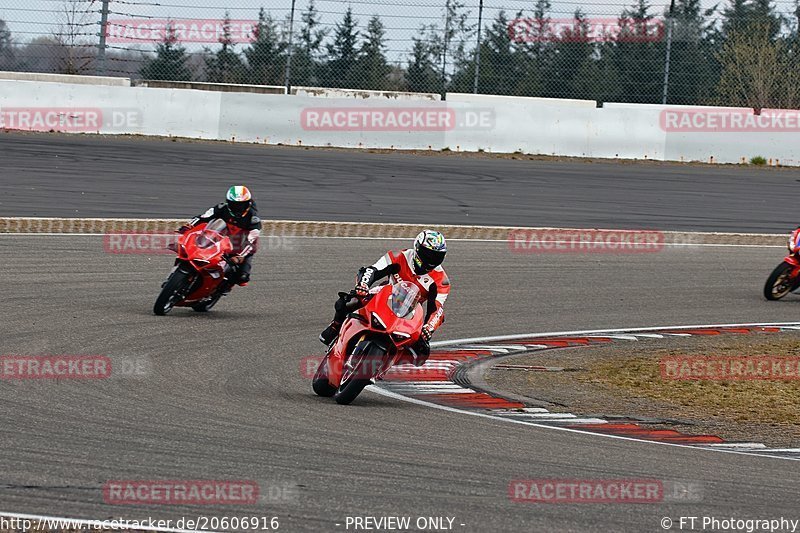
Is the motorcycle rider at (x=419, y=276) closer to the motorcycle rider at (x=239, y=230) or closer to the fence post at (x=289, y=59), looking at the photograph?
the motorcycle rider at (x=239, y=230)

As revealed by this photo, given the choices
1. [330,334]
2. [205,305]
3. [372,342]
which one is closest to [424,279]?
[372,342]

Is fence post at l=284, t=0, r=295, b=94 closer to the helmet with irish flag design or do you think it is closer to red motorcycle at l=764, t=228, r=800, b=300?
red motorcycle at l=764, t=228, r=800, b=300

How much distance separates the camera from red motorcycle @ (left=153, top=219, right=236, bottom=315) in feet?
40.6

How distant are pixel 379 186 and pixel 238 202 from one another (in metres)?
A: 10.0

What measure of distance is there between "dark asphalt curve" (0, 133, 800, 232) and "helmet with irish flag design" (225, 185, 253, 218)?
5.80 m

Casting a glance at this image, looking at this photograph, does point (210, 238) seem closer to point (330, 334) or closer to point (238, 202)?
point (238, 202)

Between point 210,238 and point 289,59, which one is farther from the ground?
point 289,59

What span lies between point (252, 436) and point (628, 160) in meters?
21.8

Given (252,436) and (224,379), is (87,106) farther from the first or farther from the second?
(252,436)

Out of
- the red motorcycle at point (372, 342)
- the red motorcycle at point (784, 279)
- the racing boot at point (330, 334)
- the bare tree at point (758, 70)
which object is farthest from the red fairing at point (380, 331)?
the bare tree at point (758, 70)

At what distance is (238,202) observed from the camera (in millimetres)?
12461

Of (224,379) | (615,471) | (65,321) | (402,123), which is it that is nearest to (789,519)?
(615,471)

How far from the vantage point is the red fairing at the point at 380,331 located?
8.98 m

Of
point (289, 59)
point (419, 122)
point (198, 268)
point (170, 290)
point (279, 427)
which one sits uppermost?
point (289, 59)
